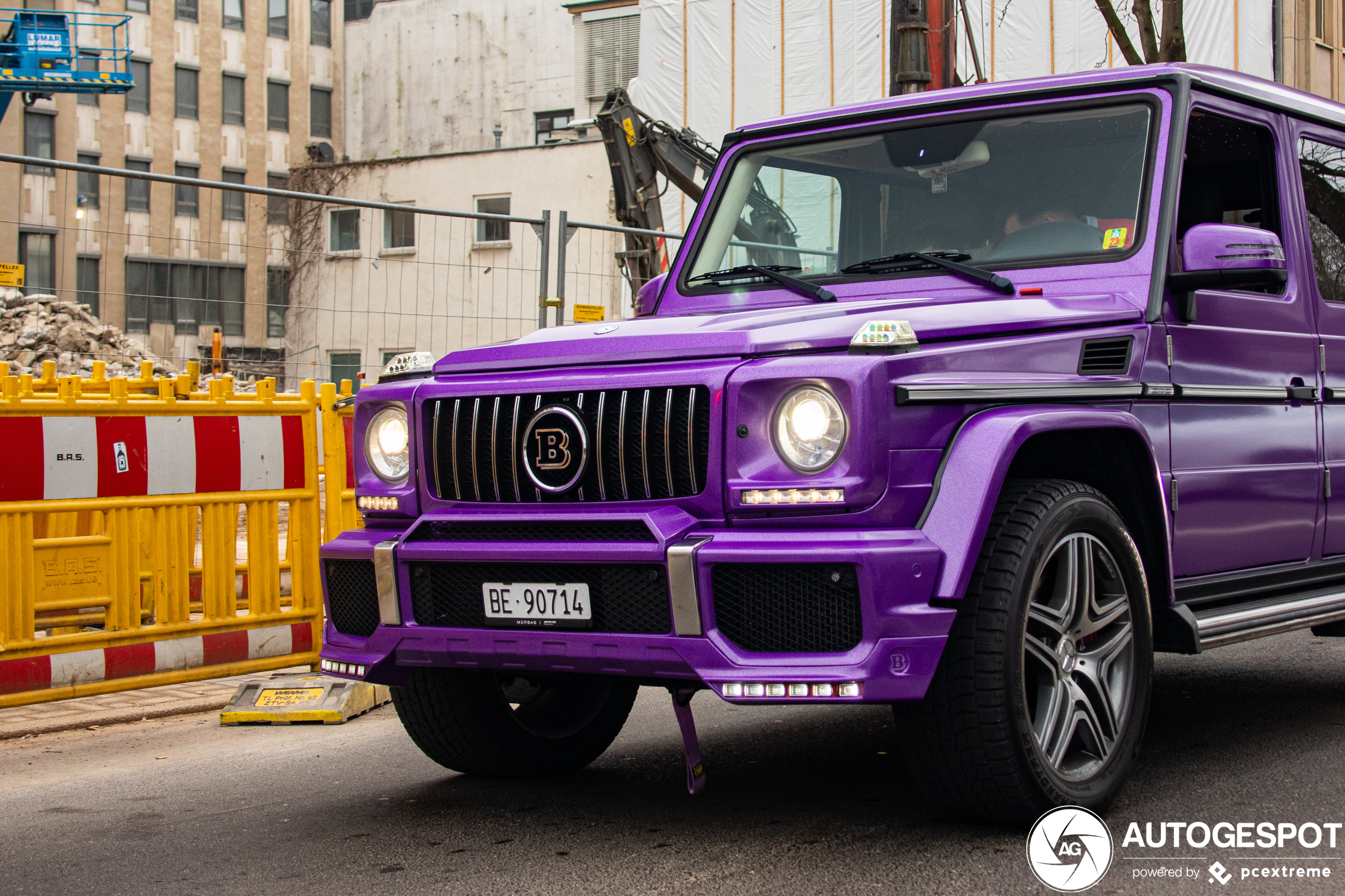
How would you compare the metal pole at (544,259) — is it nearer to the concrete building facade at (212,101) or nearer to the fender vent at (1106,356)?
the fender vent at (1106,356)

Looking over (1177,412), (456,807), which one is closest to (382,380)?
(456,807)

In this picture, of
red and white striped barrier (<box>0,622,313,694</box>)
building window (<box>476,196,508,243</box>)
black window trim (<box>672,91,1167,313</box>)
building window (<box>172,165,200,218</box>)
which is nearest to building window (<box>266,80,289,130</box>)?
building window (<box>476,196,508,243</box>)

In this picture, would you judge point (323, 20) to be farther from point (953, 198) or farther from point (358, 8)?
point (953, 198)

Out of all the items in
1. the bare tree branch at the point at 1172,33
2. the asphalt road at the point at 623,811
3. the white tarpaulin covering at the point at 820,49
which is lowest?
the asphalt road at the point at 623,811

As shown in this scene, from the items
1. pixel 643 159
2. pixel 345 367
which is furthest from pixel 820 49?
pixel 345 367

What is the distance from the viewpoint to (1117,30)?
49.7 feet

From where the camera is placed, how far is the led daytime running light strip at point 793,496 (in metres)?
3.68

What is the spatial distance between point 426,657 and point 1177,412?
237cm

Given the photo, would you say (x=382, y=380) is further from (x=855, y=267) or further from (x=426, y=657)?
(x=855, y=267)

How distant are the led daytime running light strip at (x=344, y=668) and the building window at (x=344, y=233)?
29.5ft

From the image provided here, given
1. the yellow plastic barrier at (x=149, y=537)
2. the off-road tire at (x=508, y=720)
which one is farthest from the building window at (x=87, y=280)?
the off-road tire at (x=508, y=720)

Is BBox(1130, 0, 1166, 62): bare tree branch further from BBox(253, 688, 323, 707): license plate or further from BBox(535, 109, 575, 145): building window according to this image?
BBox(535, 109, 575, 145): building window

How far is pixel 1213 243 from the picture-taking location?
4660 mm

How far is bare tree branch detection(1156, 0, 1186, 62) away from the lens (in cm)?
1385
